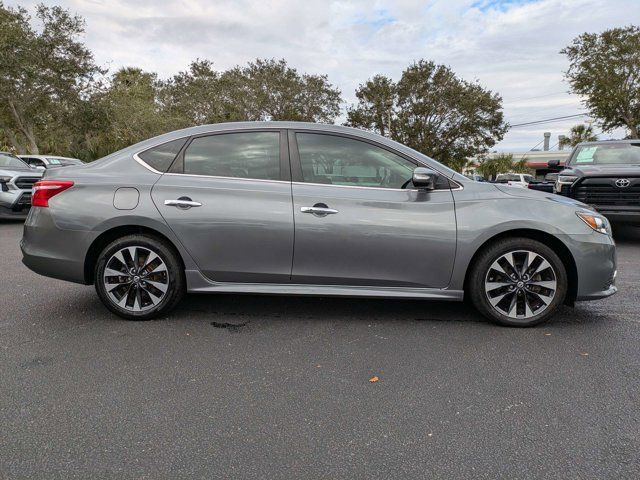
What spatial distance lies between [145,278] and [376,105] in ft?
108

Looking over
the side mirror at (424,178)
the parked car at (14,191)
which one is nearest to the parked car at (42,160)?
the parked car at (14,191)

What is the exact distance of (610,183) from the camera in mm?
7387

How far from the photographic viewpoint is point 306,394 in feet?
8.84

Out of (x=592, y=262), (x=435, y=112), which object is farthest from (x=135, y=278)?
→ (x=435, y=112)

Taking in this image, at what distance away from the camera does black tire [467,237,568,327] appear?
3.67 meters

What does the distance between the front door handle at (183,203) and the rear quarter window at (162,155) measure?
315mm

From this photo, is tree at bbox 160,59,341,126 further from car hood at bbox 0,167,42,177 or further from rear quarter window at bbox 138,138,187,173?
rear quarter window at bbox 138,138,187,173

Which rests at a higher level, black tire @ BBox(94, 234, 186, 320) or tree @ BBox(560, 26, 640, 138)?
tree @ BBox(560, 26, 640, 138)

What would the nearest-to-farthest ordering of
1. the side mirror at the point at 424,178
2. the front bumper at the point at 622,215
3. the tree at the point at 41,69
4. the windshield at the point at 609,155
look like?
the side mirror at the point at 424,178 → the front bumper at the point at 622,215 → the windshield at the point at 609,155 → the tree at the point at 41,69

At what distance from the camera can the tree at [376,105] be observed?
34031mm

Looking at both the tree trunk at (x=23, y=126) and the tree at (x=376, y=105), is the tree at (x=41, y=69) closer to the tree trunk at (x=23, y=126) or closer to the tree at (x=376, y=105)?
the tree trunk at (x=23, y=126)

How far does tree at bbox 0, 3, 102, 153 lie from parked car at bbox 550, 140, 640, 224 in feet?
65.6

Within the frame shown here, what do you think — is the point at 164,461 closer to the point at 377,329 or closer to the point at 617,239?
the point at 377,329

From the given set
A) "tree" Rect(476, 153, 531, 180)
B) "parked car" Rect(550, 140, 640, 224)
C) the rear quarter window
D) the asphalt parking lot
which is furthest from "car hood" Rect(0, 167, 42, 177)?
"tree" Rect(476, 153, 531, 180)
